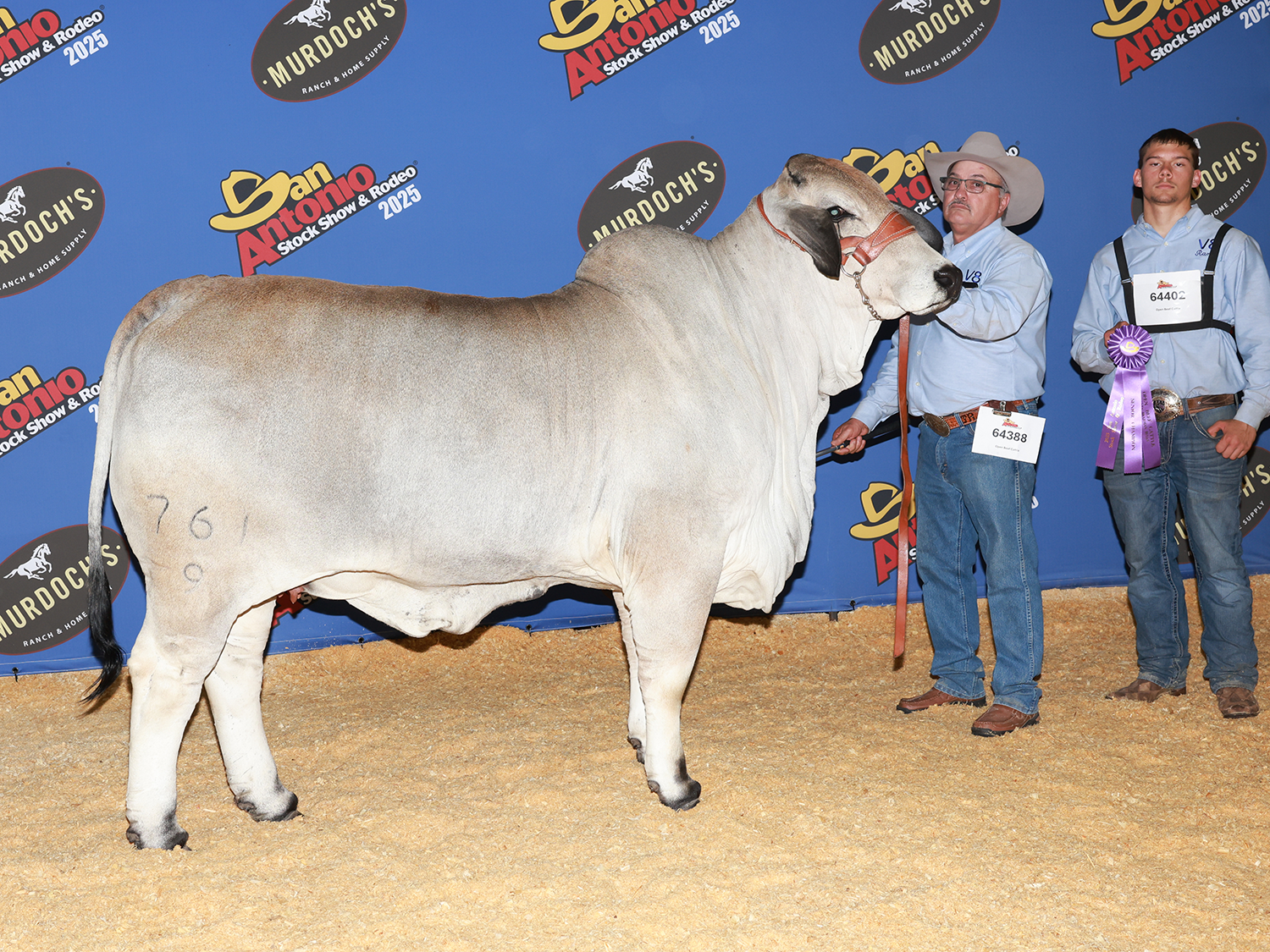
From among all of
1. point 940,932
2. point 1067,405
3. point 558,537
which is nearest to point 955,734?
point 940,932

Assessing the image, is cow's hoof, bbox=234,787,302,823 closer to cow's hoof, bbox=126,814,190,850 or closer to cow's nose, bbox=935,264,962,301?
cow's hoof, bbox=126,814,190,850

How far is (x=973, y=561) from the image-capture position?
410 cm

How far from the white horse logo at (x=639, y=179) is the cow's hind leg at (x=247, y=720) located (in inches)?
105

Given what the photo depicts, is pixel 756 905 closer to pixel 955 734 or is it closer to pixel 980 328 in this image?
pixel 955 734

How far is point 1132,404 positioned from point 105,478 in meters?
3.52

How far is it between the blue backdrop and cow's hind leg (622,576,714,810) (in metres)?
1.94

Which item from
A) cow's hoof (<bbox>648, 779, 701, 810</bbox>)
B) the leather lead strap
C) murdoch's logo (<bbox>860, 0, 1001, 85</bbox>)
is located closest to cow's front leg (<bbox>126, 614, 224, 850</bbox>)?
cow's hoof (<bbox>648, 779, 701, 810</bbox>)

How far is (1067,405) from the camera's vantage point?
17.2 feet

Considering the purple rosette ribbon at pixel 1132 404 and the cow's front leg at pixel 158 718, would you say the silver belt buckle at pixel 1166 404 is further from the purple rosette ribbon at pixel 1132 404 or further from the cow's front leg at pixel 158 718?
the cow's front leg at pixel 158 718

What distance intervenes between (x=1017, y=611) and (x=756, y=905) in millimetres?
1771

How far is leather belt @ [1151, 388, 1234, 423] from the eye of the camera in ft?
12.6

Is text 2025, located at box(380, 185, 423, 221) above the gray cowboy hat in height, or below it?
above

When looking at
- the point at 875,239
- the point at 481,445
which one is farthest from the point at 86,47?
the point at 875,239

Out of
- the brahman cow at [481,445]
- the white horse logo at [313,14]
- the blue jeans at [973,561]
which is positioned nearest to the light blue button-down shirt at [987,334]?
the blue jeans at [973,561]
